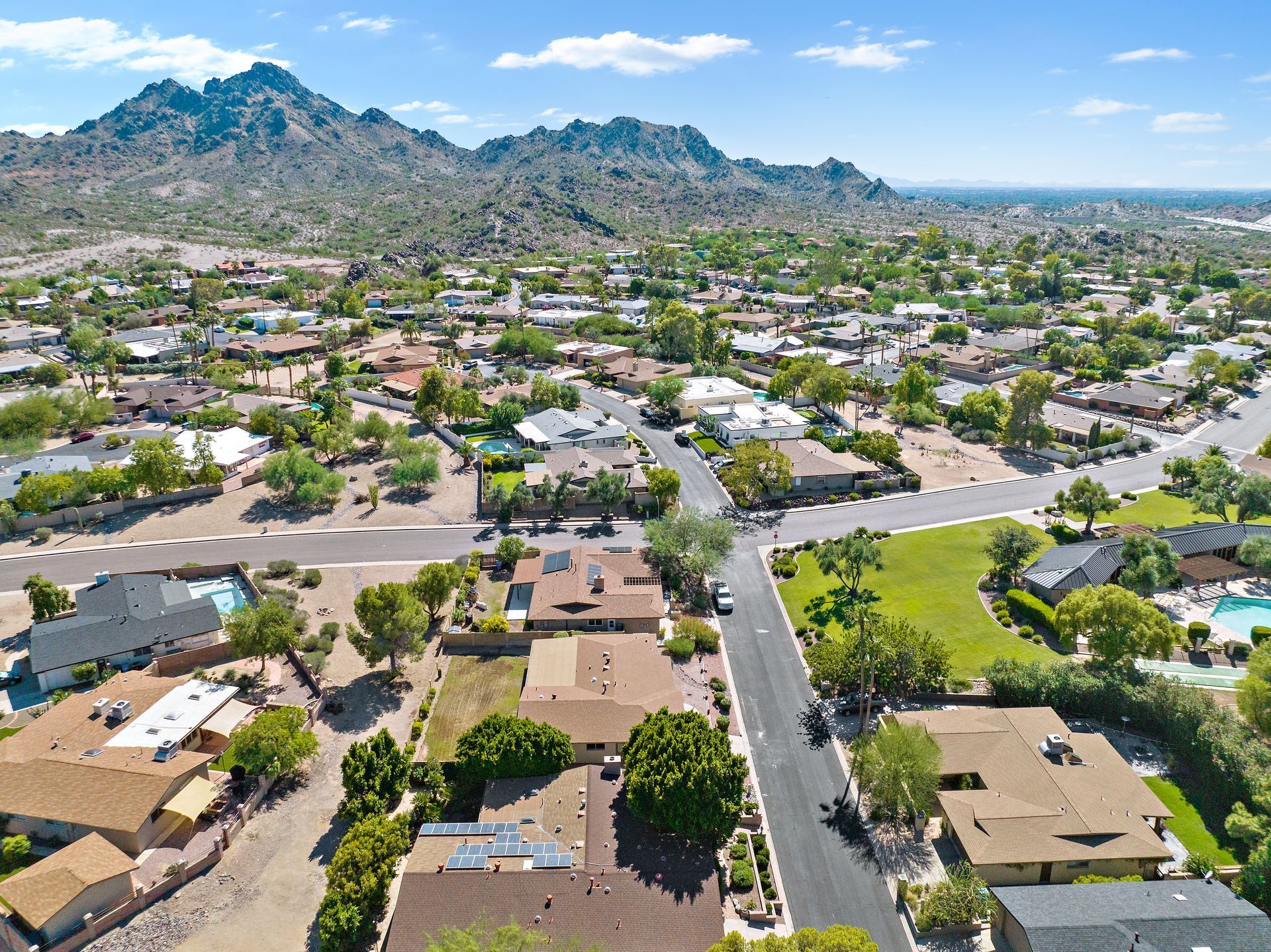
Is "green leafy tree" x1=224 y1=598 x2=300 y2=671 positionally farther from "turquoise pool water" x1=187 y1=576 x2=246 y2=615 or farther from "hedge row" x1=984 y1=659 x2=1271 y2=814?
"hedge row" x1=984 y1=659 x2=1271 y2=814

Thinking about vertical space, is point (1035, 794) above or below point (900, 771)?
below

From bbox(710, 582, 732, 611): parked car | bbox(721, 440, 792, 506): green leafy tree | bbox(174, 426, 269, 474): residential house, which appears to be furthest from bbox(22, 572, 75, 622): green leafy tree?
bbox(721, 440, 792, 506): green leafy tree

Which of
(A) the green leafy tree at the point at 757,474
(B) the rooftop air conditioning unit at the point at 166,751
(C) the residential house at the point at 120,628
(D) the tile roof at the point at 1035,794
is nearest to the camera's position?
(D) the tile roof at the point at 1035,794

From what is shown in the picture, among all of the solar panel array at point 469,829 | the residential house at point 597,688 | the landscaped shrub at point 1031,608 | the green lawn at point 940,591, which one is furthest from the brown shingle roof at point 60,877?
the landscaped shrub at point 1031,608

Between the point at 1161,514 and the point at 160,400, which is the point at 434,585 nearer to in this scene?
the point at 1161,514

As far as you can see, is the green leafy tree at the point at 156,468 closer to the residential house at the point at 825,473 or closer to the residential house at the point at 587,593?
the residential house at the point at 587,593

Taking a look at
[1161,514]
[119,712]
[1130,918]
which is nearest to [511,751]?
[119,712]
